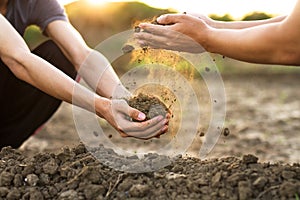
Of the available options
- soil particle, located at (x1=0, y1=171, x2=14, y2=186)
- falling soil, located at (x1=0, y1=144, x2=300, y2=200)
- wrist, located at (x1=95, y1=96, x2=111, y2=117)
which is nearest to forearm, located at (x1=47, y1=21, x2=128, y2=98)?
wrist, located at (x1=95, y1=96, x2=111, y2=117)

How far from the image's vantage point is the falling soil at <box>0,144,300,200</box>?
6.98 ft

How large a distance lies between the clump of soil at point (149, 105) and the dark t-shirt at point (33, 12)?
1.27 metres

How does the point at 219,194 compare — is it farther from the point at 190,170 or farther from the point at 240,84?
the point at 240,84

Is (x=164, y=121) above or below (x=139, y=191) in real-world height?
above

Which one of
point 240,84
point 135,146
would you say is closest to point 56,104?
point 135,146

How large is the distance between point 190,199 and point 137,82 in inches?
38.1

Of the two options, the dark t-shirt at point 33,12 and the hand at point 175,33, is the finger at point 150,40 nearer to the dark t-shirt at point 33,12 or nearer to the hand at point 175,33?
the hand at point 175,33

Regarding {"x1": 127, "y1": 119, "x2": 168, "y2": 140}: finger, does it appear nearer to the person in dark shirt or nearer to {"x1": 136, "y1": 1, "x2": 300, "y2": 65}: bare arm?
the person in dark shirt

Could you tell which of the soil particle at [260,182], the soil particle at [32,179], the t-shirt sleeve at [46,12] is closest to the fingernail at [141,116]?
the soil particle at [32,179]

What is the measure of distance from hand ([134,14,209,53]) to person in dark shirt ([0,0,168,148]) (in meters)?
0.29

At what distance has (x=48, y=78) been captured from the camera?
288 cm

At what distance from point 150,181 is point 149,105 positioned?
0.46 meters

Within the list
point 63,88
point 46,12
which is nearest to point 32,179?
point 63,88

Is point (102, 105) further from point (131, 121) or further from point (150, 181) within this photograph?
point (150, 181)
